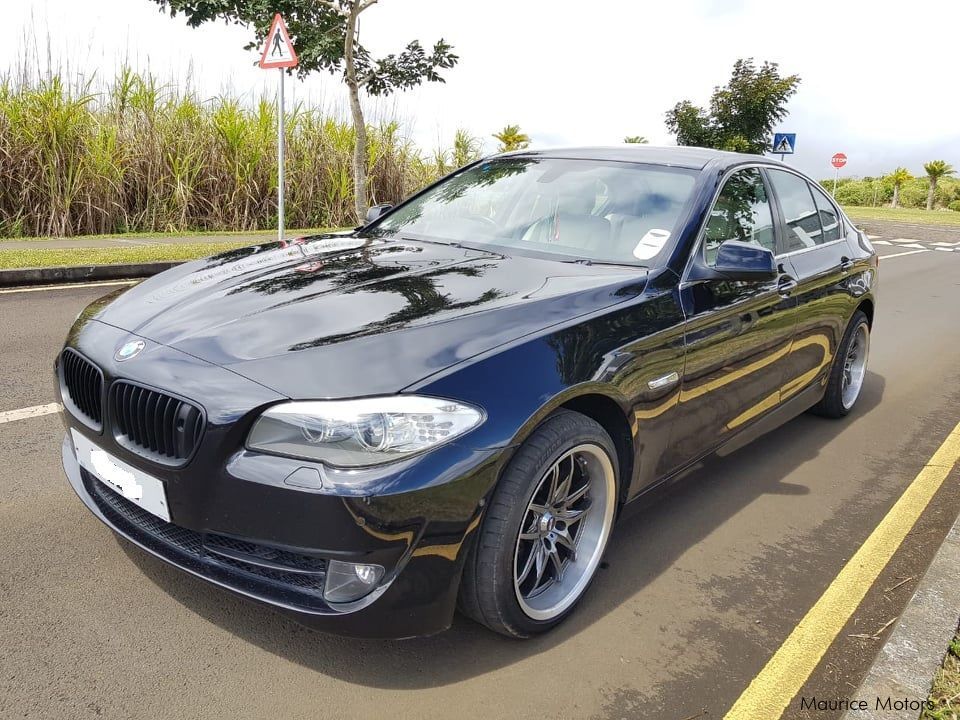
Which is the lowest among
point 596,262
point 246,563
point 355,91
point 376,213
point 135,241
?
point 246,563

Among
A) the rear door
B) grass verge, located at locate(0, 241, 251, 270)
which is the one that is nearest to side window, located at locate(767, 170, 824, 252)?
the rear door

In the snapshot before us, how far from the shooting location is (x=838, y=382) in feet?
16.3

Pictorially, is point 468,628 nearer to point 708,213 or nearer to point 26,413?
point 708,213

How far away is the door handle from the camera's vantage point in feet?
12.5

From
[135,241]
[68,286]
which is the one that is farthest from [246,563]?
[135,241]

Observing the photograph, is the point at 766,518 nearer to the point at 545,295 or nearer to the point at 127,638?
the point at 545,295

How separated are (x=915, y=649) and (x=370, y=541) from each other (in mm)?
1839

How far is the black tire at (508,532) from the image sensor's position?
7.61ft

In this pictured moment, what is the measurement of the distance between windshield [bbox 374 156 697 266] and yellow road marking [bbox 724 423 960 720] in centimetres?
145

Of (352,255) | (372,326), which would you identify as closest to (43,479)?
(352,255)

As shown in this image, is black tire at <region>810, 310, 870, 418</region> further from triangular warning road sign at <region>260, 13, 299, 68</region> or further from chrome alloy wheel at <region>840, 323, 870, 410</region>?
triangular warning road sign at <region>260, 13, 299, 68</region>

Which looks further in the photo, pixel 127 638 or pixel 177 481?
pixel 127 638

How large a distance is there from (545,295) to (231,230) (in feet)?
40.1

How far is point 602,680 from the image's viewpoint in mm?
2469
